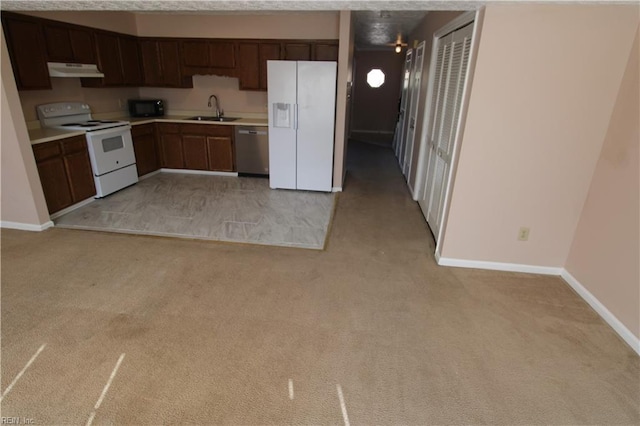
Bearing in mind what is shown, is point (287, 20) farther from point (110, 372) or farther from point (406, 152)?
point (110, 372)

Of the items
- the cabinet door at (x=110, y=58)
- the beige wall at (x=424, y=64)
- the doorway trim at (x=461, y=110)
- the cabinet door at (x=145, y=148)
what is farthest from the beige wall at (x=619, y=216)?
the cabinet door at (x=110, y=58)

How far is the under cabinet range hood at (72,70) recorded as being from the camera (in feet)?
12.9

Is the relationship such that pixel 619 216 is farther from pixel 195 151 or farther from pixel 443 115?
pixel 195 151

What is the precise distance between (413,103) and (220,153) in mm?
3121

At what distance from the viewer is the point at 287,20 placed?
5.07 m

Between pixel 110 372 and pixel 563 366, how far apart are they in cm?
249

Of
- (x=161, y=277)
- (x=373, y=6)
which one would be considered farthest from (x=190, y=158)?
(x=373, y=6)

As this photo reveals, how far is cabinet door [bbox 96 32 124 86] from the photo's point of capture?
4.68 metres

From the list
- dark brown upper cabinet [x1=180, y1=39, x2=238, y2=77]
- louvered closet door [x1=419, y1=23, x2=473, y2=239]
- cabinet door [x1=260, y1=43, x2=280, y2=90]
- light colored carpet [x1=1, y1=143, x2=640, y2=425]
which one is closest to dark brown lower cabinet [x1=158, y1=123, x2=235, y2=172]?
dark brown upper cabinet [x1=180, y1=39, x2=238, y2=77]

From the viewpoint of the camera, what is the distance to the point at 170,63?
5.45 m

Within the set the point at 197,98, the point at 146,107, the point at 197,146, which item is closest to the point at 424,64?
A: the point at 197,146

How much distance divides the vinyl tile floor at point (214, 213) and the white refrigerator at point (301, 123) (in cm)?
25

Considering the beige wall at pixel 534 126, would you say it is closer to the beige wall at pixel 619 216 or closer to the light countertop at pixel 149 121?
the beige wall at pixel 619 216

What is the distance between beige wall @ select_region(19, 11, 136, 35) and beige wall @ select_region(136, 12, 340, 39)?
185mm
